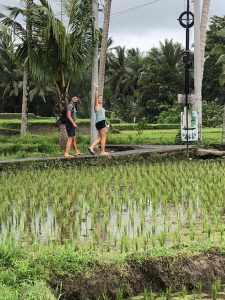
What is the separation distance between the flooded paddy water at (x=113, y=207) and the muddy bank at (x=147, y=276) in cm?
38

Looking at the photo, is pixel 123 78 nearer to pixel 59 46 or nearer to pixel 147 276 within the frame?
pixel 59 46

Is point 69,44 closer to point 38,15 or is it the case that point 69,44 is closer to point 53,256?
point 38,15

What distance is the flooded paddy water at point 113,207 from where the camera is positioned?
17.5 ft

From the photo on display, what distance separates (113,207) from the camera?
7.11 meters

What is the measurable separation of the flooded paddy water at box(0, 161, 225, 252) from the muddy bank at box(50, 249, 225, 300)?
1.24ft

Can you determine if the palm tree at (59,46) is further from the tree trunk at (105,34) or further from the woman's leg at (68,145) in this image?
the woman's leg at (68,145)

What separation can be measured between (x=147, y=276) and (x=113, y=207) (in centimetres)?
277

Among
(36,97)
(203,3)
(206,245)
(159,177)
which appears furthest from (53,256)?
(36,97)

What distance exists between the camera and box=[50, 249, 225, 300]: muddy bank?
4051 mm

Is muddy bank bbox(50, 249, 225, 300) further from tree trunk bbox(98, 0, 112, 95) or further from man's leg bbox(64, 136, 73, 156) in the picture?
tree trunk bbox(98, 0, 112, 95)

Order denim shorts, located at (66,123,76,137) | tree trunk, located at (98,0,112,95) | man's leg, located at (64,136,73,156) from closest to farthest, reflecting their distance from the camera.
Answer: man's leg, located at (64,136,73,156), denim shorts, located at (66,123,76,137), tree trunk, located at (98,0,112,95)

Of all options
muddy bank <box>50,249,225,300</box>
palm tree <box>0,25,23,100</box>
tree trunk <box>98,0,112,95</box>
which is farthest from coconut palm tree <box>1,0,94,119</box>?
palm tree <box>0,25,23,100</box>

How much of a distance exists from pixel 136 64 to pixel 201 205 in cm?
4267

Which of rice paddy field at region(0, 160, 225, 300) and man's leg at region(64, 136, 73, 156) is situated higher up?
man's leg at region(64, 136, 73, 156)
